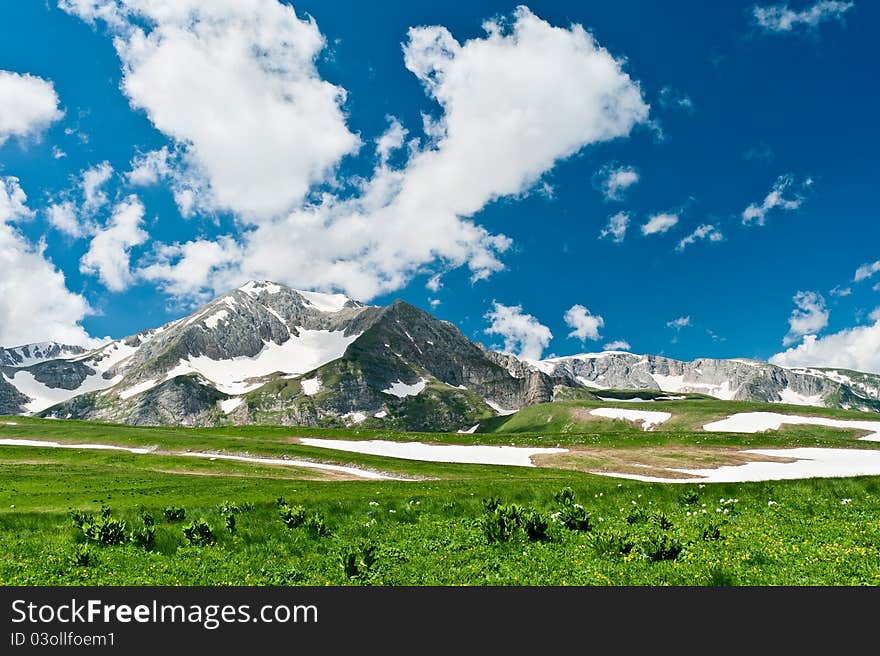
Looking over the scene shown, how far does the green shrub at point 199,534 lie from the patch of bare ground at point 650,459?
52.3 meters

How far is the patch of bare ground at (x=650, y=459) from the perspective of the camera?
2530 inches

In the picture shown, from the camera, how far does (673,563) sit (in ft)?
46.8

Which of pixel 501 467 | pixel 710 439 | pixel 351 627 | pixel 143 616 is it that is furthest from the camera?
pixel 710 439

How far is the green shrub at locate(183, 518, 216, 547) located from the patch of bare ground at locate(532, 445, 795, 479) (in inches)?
2061

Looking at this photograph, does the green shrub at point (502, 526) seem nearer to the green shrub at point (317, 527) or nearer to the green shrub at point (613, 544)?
the green shrub at point (613, 544)

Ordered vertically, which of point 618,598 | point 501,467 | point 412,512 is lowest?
point 501,467

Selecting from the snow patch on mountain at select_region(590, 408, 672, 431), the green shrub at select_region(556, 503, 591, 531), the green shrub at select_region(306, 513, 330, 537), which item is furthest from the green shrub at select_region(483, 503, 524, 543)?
the snow patch on mountain at select_region(590, 408, 672, 431)

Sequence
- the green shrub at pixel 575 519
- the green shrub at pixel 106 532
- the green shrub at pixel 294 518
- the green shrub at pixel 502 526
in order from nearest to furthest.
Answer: the green shrub at pixel 502 526 < the green shrub at pixel 106 532 < the green shrub at pixel 575 519 < the green shrub at pixel 294 518

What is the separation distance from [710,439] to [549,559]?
3731 inches

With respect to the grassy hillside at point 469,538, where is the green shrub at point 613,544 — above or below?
above

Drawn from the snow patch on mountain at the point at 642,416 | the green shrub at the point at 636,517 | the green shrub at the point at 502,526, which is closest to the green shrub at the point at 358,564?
the green shrub at the point at 502,526

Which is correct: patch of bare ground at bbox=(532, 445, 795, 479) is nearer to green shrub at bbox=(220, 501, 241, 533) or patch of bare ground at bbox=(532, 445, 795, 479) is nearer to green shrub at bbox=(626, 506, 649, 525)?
green shrub at bbox=(626, 506, 649, 525)

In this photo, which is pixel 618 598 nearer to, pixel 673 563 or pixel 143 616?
pixel 673 563

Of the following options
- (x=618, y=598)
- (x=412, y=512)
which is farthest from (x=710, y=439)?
(x=618, y=598)
